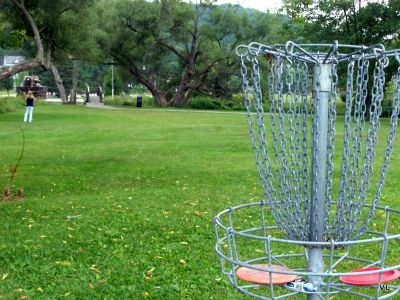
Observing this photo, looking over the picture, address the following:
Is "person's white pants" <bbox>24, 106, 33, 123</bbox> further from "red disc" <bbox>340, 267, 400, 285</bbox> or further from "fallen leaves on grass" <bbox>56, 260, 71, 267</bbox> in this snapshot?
"red disc" <bbox>340, 267, 400, 285</bbox>

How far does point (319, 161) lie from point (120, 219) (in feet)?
18.9

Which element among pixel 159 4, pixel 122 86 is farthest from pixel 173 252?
pixel 122 86

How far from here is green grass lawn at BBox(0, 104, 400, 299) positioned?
543cm

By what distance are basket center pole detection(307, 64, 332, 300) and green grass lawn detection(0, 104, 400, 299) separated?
9.42ft

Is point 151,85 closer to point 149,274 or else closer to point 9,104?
point 9,104

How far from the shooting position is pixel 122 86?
243ft

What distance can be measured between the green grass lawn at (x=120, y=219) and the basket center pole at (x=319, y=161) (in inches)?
113

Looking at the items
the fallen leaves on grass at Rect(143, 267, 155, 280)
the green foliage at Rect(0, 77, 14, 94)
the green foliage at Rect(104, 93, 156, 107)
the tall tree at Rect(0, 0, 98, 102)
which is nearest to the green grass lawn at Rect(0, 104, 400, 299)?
the fallen leaves on grass at Rect(143, 267, 155, 280)

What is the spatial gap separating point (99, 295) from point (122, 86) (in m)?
69.9

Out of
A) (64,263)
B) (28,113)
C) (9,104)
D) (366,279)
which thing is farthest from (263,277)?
(9,104)

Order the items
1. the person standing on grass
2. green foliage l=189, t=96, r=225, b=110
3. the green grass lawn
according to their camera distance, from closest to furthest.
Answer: the green grass lawn < the person standing on grass < green foliage l=189, t=96, r=225, b=110

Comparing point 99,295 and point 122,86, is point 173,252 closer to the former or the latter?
point 99,295

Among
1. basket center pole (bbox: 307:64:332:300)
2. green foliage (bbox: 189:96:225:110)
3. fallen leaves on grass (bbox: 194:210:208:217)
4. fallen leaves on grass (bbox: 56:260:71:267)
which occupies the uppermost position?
basket center pole (bbox: 307:64:332:300)

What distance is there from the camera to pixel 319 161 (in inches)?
89.7
